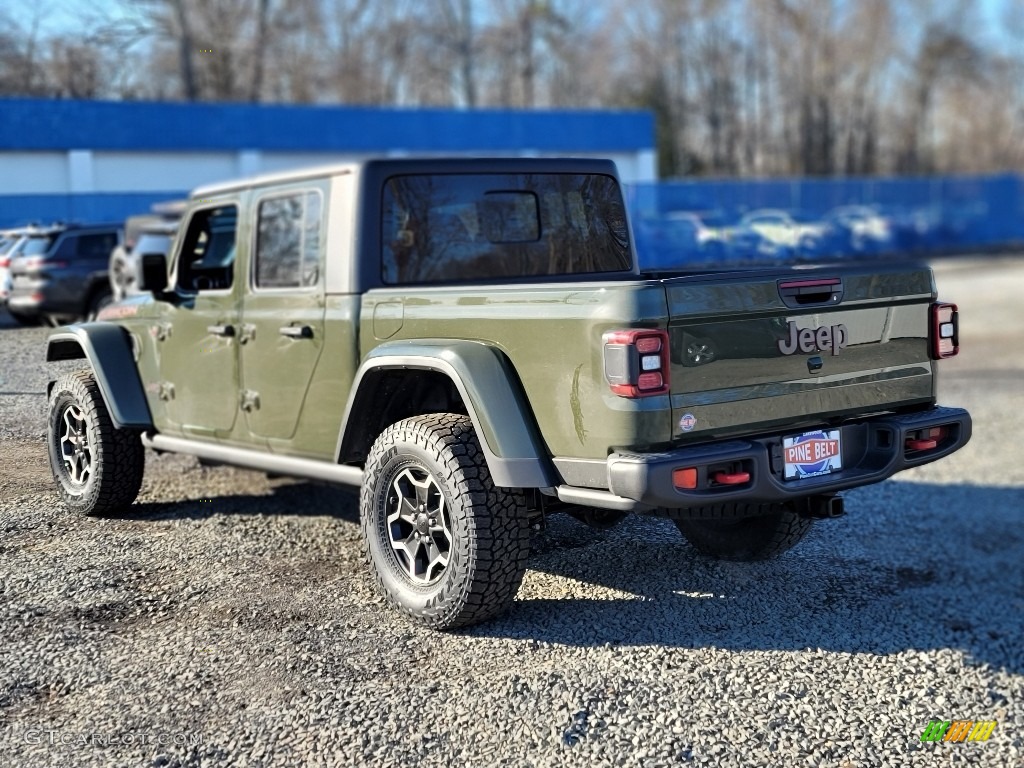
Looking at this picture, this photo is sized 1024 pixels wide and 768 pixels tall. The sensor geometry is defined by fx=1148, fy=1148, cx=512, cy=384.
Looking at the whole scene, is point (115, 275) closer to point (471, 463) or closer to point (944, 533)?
point (471, 463)

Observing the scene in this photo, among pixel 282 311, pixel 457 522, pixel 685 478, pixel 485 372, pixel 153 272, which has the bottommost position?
pixel 457 522

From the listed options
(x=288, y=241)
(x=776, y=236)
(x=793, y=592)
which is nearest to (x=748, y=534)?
(x=793, y=592)

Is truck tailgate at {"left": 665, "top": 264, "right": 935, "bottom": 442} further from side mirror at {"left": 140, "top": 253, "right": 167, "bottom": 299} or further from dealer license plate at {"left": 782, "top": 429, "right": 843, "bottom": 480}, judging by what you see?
side mirror at {"left": 140, "top": 253, "right": 167, "bottom": 299}

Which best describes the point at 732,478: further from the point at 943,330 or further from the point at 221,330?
the point at 221,330

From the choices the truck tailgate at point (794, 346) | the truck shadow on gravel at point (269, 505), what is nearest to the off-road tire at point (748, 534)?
the truck tailgate at point (794, 346)

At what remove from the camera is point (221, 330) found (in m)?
6.17

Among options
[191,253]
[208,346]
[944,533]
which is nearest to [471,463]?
[208,346]

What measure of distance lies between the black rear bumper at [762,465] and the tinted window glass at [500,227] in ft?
5.79

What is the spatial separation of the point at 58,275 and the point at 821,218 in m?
29.6

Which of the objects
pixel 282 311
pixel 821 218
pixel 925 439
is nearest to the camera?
pixel 925 439

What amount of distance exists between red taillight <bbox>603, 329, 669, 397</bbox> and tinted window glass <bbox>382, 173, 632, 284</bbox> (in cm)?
169

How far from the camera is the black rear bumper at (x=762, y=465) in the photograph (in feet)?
14.3

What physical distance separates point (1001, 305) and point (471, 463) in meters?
20.3

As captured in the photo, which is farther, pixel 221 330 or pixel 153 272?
pixel 153 272
